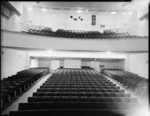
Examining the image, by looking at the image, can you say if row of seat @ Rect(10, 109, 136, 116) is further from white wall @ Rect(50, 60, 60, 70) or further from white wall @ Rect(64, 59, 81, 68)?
white wall @ Rect(50, 60, 60, 70)

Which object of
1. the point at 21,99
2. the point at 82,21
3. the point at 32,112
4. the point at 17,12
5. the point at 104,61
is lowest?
the point at 21,99

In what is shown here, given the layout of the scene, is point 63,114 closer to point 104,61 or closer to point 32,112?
point 32,112

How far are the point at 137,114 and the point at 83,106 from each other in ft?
3.98

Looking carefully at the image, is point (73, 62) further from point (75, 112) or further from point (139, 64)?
point (75, 112)

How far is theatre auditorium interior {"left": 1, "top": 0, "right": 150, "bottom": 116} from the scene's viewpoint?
11.7ft

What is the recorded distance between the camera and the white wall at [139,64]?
8.98 metres

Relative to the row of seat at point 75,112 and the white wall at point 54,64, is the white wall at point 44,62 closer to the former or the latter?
the white wall at point 54,64

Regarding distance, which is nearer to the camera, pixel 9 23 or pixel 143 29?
pixel 9 23

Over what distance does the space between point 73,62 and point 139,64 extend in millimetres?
5092

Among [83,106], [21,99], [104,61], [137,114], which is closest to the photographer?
[137,114]

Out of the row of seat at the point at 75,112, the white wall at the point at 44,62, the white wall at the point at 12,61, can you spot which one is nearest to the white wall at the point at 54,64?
the white wall at the point at 44,62

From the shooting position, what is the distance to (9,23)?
28.2ft

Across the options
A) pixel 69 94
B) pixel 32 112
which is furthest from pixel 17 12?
pixel 32 112

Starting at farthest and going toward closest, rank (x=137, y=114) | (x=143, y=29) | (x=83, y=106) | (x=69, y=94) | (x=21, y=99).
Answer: (x=143, y=29)
(x=21, y=99)
(x=69, y=94)
(x=83, y=106)
(x=137, y=114)
